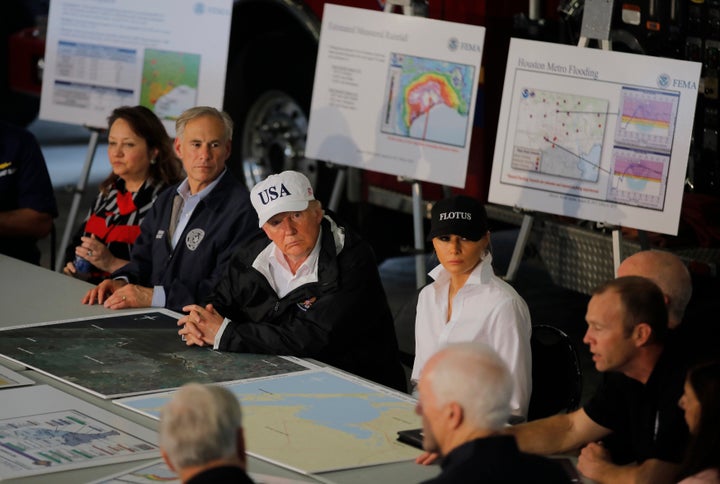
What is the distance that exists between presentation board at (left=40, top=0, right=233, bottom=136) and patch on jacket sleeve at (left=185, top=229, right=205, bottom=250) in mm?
2167

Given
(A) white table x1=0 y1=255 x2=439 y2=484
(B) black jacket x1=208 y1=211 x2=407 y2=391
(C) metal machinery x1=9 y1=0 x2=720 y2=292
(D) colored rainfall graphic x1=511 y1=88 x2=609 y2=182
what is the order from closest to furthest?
(A) white table x1=0 y1=255 x2=439 y2=484, (B) black jacket x1=208 y1=211 x2=407 y2=391, (D) colored rainfall graphic x1=511 y1=88 x2=609 y2=182, (C) metal machinery x1=9 y1=0 x2=720 y2=292

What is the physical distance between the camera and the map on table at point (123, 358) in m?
4.08

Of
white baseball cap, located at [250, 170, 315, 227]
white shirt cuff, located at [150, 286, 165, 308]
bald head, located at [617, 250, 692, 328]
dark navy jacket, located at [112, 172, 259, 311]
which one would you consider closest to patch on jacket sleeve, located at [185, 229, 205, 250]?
dark navy jacket, located at [112, 172, 259, 311]

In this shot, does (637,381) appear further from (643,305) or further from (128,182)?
(128,182)

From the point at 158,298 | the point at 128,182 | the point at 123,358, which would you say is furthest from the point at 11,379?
the point at 128,182

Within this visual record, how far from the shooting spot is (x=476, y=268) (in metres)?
4.26

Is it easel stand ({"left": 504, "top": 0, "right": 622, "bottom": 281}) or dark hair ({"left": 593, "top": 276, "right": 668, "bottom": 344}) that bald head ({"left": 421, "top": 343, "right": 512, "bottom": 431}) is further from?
easel stand ({"left": 504, "top": 0, "right": 622, "bottom": 281})

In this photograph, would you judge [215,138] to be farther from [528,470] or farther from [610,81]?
[528,470]

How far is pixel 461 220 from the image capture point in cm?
423

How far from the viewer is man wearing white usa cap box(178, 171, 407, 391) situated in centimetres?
442

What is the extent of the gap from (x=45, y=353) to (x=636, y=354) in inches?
73.8

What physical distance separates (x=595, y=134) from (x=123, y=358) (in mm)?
2421

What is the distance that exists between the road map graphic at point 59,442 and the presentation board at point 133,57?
3919 mm

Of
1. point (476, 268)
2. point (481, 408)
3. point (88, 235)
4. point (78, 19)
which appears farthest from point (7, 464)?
point (78, 19)
